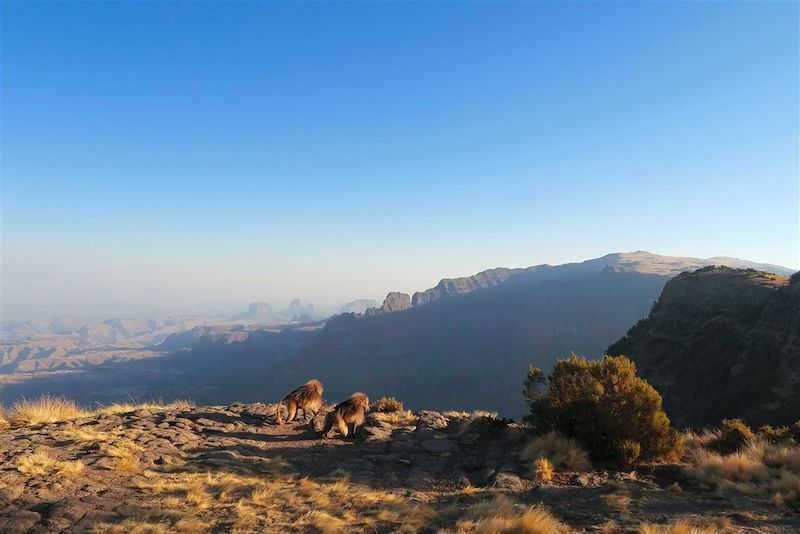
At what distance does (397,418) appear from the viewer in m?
15.3

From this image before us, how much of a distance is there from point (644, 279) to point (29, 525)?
201 metres

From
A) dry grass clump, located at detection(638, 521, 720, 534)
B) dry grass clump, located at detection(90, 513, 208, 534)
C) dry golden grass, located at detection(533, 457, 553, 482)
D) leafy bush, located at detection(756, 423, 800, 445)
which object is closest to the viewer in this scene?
dry grass clump, located at detection(90, 513, 208, 534)

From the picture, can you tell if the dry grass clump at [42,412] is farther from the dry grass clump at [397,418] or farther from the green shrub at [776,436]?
the green shrub at [776,436]

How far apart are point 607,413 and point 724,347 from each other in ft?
143

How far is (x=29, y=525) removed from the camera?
5930 mm

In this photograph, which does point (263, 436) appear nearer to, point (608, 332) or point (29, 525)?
point (29, 525)

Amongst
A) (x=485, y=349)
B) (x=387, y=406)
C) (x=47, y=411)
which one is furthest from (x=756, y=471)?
(x=485, y=349)

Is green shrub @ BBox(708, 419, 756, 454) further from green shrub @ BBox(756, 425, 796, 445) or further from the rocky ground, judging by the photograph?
the rocky ground

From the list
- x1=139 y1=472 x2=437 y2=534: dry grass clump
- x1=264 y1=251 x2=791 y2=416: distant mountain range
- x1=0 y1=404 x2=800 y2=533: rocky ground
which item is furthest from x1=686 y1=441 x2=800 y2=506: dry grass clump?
x1=264 y1=251 x2=791 y2=416: distant mountain range

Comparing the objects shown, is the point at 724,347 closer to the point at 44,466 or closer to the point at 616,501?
the point at 616,501

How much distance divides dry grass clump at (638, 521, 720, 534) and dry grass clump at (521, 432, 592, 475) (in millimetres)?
3603

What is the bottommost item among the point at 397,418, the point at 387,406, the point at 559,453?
the point at 387,406

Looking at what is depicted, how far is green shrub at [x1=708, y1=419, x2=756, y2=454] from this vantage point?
11.7 m

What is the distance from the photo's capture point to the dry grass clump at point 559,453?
10156 millimetres
